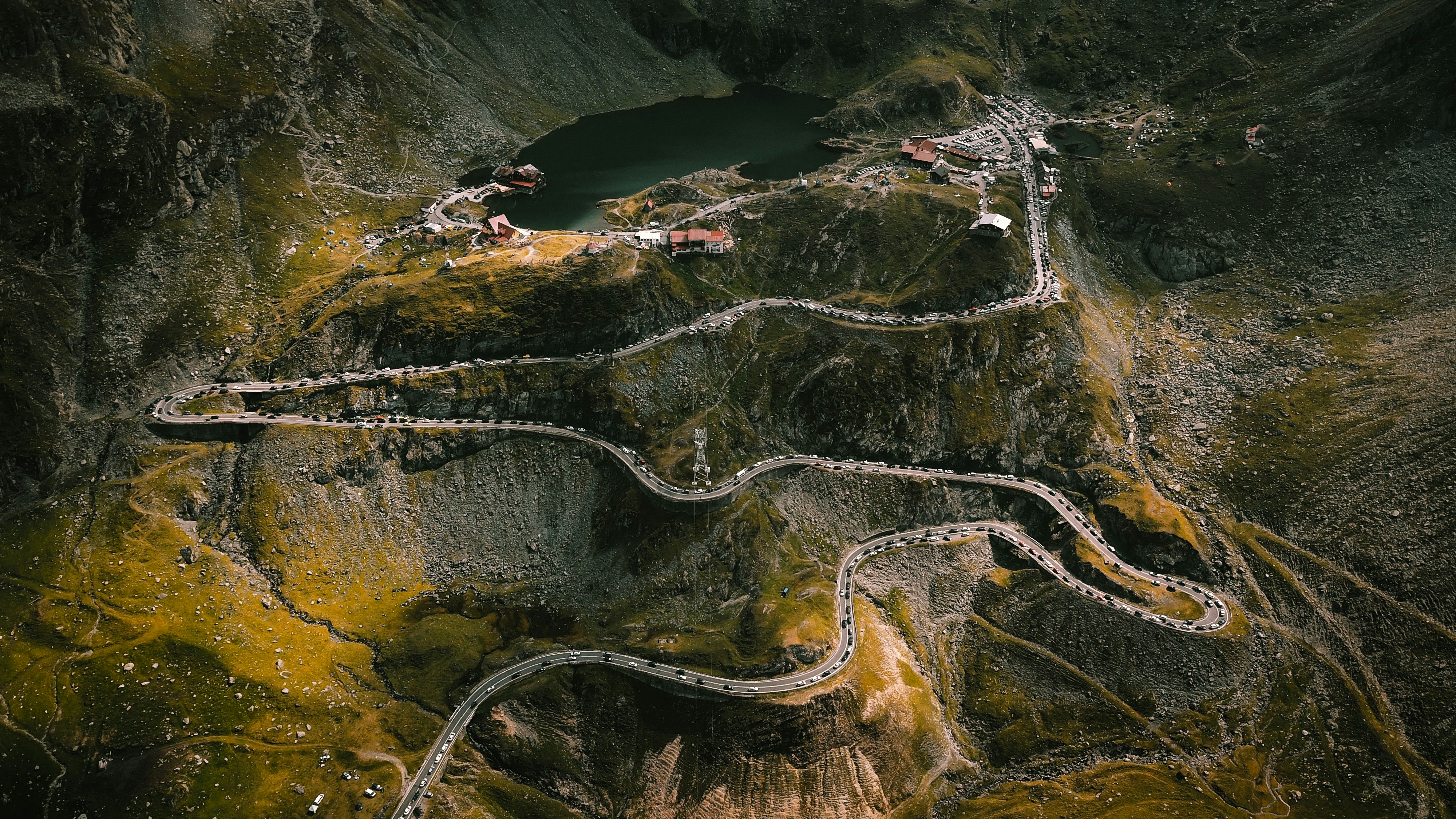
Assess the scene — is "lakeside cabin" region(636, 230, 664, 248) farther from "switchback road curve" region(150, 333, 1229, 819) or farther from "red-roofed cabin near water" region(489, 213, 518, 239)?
"red-roofed cabin near water" region(489, 213, 518, 239)

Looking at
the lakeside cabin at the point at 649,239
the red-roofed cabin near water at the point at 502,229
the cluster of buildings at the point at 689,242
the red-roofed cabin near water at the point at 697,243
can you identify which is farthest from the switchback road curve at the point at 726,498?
the red-roofed cabin near water at the point at 502,229

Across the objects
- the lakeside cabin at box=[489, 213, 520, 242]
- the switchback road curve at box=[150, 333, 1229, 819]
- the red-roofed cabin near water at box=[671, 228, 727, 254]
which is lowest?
the switchback road curve at box=[150, 333, 1229, 819]

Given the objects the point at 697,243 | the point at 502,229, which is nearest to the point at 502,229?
the point at 502,229

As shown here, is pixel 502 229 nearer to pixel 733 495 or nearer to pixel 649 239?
pixel 649 239

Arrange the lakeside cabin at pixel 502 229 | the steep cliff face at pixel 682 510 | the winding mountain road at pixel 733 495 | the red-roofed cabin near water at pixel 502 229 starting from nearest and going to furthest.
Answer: the steep cliff face at pixel 682 510, the winding mountain road at pixel 733 495, the lakeside cabin at pixel 502 229, the red-roofed cabin near water at pixel 502 229

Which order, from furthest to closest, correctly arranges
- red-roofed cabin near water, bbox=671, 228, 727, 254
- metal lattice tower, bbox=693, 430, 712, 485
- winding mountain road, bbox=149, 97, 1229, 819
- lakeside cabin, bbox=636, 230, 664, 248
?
red-roofed cabin near water, bbox=671, 228, 727, 254 < lakeside cabin, bbox=636, 230, 664, 248 < metal lattice tower, bbox=693, 430, 712, 485 < winding mountain road, bbox=149, 97, 1229, 819

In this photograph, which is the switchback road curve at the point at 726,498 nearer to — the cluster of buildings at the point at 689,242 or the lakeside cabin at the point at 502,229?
the cluster of buildings at the point at 689,242

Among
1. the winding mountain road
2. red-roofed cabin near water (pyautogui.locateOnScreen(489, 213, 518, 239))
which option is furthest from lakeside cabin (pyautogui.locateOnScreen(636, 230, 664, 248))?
red-roofed cabin near water (pyautogui.locateOnScreen(489, 213, 518, 239))
